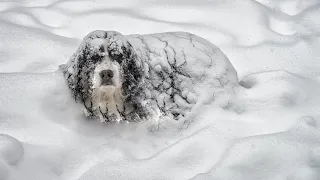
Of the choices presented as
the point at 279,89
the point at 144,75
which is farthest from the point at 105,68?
the point at 279,89

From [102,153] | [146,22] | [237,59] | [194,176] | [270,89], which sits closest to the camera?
[194,176]

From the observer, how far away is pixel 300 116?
11.3 feet

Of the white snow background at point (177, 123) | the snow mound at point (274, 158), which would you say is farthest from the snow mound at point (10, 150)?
the snow mound at point (274, 158)

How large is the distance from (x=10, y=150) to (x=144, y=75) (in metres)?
1.10

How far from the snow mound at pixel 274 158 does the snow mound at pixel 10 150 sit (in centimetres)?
117

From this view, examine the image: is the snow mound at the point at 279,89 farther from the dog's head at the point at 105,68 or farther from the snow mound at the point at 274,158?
the dog's head at the point at 105,68

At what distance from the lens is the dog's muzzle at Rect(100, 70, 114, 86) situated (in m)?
3.05

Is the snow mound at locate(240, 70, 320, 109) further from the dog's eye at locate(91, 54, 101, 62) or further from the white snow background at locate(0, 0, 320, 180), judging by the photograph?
the dog's eye at locate(91, 54, 101, 62)

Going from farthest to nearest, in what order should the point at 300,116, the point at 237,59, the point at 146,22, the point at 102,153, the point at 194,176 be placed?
the point at 146,22 → the point at 237,59 → the point at 300,116 → the point at 102,153 → the point at 194,176

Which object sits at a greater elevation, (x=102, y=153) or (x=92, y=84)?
(x=92, y=84)

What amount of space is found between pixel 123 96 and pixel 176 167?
0.66 meters

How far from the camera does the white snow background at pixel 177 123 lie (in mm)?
2941

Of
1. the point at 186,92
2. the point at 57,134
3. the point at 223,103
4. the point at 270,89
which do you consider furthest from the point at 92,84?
the point at 270,89

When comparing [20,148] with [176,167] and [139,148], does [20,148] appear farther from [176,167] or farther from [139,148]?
[176,167]
